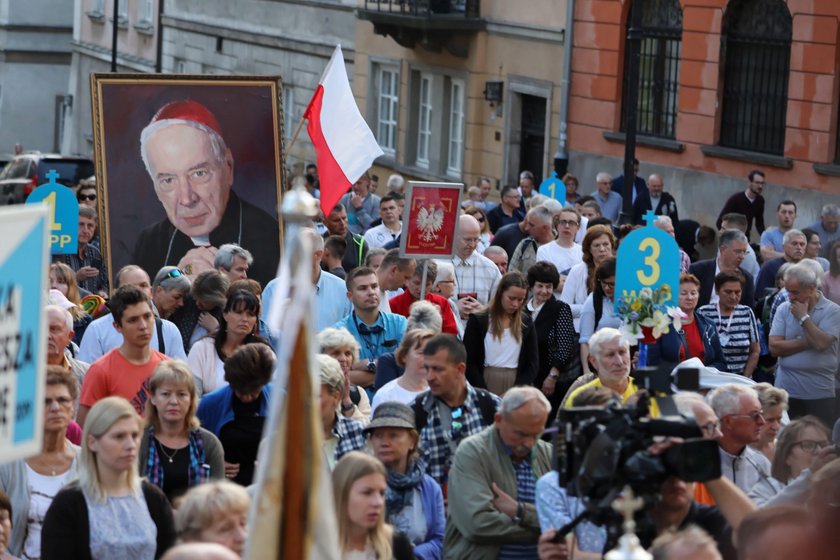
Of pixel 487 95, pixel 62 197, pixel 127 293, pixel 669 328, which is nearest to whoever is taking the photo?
pixel 127 293

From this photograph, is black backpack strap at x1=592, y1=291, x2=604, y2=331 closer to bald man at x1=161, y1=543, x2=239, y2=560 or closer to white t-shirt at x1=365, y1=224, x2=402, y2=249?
white t-shirt at x1=365, y1=224, x2=402, y2=249

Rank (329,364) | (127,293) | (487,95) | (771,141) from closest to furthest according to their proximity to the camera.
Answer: (329,364) → (127,293) → (771,141) → (487,95)

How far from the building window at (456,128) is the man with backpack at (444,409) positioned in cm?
2195

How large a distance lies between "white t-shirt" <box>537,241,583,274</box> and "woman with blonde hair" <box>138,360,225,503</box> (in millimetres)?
6335

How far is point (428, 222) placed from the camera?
12.6 meters

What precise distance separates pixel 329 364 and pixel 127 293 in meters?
1.40

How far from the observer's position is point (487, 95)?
28.7m

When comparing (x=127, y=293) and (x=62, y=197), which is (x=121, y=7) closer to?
(x=62, y=197)

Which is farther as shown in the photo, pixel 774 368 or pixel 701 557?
pixel 774 368

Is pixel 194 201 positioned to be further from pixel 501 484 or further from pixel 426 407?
pixel 501 484

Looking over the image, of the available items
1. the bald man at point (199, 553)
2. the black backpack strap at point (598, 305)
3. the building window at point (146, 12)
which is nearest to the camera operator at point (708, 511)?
the bald man at point (199, 553)

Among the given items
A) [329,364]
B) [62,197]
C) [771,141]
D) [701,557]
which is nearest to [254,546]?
[701,557]

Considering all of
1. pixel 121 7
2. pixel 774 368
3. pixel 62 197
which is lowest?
pixel 774 368

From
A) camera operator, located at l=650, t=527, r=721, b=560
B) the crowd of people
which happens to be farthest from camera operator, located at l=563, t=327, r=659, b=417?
camera operator, located at l=650, t=527, r=721, b=560
